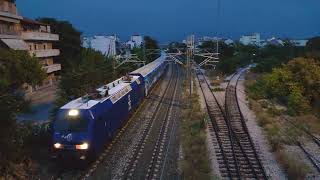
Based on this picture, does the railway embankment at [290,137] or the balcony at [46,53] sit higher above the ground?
the balcony at [46,53]

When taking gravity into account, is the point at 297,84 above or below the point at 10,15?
below

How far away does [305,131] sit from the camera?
A: 23094 mm

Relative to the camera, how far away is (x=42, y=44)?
5419 centimetres

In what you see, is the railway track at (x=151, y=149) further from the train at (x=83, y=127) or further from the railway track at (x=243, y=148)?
the railway track at (x=243, y=148)

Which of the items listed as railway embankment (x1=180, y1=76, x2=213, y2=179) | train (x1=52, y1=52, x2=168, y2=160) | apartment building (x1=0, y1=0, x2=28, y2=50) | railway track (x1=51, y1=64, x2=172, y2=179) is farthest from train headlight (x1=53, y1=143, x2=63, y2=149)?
apartment building (x1=0, y1=0, x2=28, y2=50)

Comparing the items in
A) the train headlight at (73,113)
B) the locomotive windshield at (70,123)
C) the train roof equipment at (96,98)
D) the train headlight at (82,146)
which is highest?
the train roof equipment at (96,98)

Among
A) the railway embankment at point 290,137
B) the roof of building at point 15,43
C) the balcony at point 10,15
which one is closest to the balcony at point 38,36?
the roof of building at point 15,43

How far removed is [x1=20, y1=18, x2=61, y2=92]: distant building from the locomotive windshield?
3145 cm

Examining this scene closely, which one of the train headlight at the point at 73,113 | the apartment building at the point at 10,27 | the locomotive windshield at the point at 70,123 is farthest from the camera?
the apartment building at the point at 10,27

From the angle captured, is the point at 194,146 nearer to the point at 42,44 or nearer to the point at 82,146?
the point at 82,146

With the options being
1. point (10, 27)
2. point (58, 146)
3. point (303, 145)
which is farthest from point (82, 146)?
point (10, 27)

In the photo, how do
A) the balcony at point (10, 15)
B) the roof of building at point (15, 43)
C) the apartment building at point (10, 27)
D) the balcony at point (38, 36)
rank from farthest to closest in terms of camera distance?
the balcony at point (38, 36) < the balcony at point (10, 15) < the apartment building at point (10, 27) < the roof of building at point (15, 43)

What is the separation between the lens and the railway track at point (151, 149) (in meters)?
16.0

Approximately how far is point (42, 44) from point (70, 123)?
40384 mm
